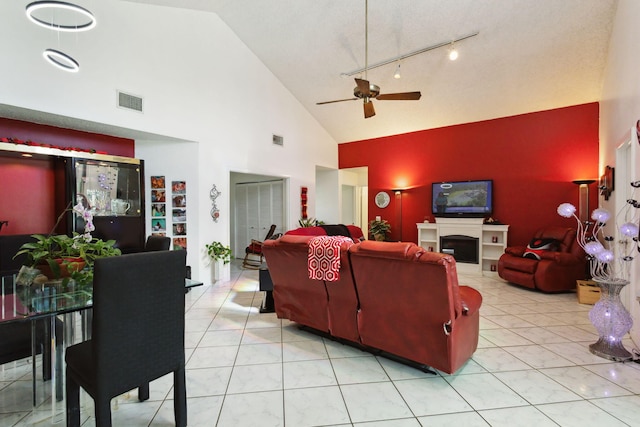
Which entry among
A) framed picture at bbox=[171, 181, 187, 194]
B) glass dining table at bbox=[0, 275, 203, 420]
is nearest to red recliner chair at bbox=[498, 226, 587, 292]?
glass dining table at bbox=[0, 275, 203, 420]

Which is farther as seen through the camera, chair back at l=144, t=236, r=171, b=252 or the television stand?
the television stand

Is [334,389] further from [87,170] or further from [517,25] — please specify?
[517,25]

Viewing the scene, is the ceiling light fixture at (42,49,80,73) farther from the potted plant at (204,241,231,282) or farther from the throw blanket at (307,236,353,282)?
the potted plant at (204,241,231,282)

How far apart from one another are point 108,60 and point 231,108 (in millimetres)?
1949

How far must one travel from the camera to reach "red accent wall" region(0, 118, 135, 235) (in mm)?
3639

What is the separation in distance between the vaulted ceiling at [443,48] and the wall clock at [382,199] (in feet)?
6.45

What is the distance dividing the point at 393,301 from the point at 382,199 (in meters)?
5.46

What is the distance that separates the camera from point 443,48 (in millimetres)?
4688

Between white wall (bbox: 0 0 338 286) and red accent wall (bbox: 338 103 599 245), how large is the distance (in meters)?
2.44

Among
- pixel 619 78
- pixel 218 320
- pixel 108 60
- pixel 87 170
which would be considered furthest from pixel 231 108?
pixel 619 78

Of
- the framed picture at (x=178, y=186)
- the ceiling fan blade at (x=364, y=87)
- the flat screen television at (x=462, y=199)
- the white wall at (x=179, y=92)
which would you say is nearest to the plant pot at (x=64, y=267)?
the white wall at (x=179, y=92)

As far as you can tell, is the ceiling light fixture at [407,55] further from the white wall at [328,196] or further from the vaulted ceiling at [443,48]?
the white wall at [328,196]

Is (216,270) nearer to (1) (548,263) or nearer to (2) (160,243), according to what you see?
(2) (160,243)

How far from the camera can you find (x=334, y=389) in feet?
7.14
